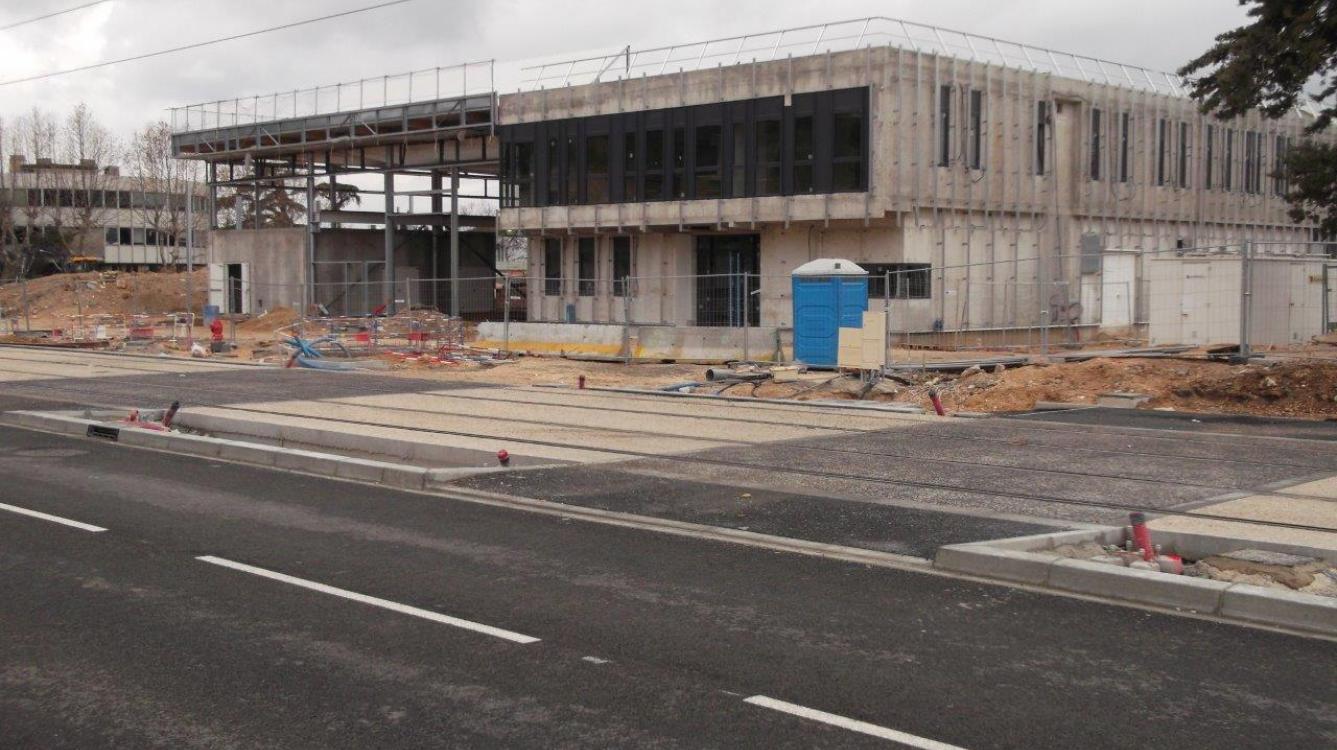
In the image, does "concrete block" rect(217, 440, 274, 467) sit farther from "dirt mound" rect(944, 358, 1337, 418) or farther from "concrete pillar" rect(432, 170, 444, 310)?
"concrete pillar" rect(432, 170, 444, 310)

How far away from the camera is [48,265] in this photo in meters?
97.1

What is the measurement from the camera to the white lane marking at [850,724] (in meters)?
5.42

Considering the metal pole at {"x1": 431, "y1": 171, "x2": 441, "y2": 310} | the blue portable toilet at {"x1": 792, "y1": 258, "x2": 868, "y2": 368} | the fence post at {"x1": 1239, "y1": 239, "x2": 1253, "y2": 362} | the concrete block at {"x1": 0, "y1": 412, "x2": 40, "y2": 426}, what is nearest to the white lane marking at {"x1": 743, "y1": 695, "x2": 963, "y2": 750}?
the concrete block at {"x1": 0, "y1": 412, "x2": 40, "y2": 426}

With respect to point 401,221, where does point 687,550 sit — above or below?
below

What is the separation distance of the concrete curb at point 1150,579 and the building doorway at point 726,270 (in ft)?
90.5

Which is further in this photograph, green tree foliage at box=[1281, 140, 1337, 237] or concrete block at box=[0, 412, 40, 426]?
green tree foliage at box=[1281, 140, 1337, 237]

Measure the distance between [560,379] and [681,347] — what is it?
13.9 feet

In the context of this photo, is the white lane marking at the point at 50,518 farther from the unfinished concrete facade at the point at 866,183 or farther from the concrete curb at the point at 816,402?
the unfinished concrete facade at the point at 866,183

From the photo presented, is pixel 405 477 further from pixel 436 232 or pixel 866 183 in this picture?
pixel 436 232

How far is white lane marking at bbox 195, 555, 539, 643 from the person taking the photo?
718 cm

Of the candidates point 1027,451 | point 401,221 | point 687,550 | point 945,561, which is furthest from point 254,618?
point 401,221

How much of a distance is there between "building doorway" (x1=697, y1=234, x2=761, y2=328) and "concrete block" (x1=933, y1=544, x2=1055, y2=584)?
2773 centimetres

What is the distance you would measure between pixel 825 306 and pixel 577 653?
66.8ft

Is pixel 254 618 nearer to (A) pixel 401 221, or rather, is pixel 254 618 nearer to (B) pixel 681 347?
(B) pixel 681 347
